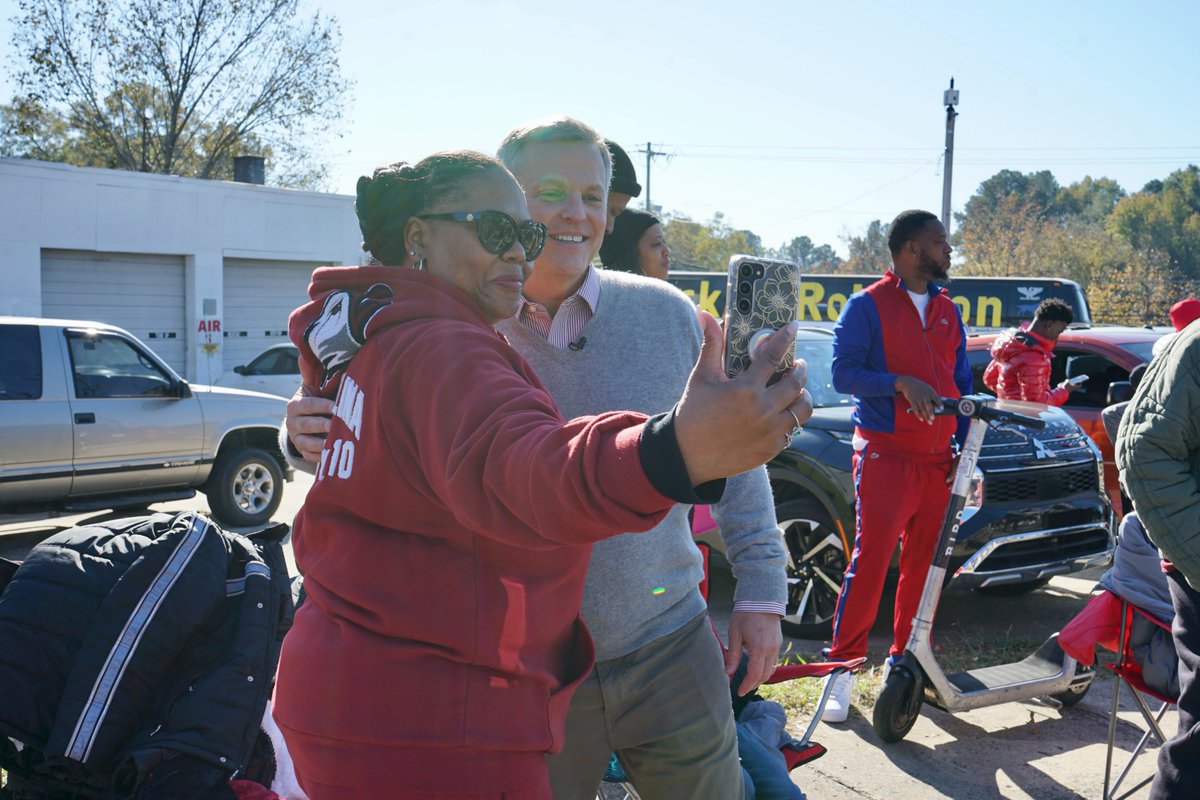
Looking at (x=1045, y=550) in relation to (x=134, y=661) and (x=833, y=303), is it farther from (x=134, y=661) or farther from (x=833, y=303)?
(x=833, y=303)

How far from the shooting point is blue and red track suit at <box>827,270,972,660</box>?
466 cm

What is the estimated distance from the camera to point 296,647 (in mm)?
1595

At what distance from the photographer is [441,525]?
4.75 ft

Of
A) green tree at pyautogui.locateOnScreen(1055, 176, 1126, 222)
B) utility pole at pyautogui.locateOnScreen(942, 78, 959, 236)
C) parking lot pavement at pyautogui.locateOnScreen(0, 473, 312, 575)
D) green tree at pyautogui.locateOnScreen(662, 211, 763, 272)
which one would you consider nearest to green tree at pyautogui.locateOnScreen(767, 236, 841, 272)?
green tree at pyautogui.locateOnScreen(662, 211, 763, 272)

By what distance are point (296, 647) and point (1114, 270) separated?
50910 millimetres

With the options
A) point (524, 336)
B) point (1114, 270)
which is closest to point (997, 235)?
point (1114, 270)

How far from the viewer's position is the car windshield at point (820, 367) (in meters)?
6.82

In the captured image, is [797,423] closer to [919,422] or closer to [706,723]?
[706,723]

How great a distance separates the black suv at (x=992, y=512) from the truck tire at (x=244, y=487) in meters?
5.71

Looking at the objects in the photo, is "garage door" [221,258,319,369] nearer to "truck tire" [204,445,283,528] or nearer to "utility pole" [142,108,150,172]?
"utility pole" [142,108,150,172]

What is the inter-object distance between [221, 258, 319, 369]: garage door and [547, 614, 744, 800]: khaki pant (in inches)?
867

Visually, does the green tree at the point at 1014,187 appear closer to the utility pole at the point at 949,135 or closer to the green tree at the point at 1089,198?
the green tree at the point at 1089,198

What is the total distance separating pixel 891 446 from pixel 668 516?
2762 millimetres

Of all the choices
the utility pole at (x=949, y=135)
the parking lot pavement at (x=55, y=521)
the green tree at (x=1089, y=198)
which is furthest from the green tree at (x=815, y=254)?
the parking lot pavement at (x=55, y=521)
